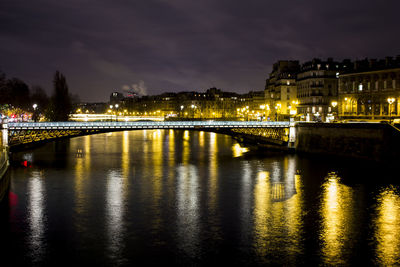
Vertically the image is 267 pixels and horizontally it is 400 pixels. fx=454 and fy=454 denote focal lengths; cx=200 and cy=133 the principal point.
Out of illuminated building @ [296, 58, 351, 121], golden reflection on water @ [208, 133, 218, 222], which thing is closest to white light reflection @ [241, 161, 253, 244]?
golden reflection on water @ [208, 133, 218, 222]

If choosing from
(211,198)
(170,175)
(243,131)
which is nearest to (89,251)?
(211,198)

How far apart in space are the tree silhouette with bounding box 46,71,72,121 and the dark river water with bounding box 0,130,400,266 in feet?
179

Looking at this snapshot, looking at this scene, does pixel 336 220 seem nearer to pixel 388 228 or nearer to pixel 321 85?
pixel 388 228

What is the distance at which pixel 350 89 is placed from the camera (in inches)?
3231

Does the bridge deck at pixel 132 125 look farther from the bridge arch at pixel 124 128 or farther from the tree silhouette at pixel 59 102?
the tree silhouette at pixel 59 102

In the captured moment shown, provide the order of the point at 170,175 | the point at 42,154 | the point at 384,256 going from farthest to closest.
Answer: the point at 42,154, the point at 170,175, the point at 384,256

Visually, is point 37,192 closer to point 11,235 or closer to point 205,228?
point 11,235

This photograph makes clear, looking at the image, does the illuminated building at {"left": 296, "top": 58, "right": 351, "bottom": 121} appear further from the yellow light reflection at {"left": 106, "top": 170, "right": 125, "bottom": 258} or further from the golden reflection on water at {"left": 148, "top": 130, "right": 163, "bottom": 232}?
the yellow light reflection at {"left": 106, "top": 170, "right": 125, "bottom": 258}

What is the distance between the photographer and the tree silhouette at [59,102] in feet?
332

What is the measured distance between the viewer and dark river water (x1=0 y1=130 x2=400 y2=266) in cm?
2109

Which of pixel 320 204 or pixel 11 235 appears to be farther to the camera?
pixel 320 204

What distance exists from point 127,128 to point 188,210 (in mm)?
33081

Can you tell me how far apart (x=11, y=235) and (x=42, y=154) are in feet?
132

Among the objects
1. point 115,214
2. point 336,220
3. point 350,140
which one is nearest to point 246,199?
point 336,220
